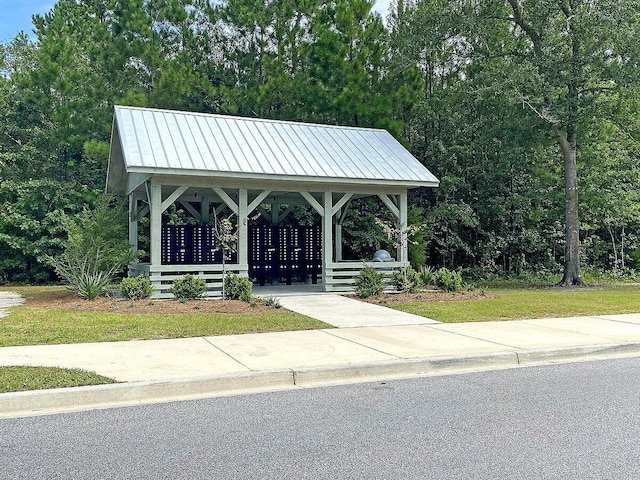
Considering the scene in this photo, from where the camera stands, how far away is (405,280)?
15211mm

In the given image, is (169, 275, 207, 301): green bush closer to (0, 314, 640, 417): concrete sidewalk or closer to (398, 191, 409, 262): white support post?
(0, 314, 640, 417): concrete sidewalk

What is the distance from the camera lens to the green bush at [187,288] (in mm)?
13422

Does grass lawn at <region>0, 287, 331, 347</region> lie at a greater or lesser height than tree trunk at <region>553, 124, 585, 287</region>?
lesser

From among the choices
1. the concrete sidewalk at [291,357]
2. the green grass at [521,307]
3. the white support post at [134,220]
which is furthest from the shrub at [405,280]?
the white support post at [134,220]

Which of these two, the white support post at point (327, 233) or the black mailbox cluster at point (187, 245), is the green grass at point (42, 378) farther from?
the black mailbox cluster at point (187, 245)

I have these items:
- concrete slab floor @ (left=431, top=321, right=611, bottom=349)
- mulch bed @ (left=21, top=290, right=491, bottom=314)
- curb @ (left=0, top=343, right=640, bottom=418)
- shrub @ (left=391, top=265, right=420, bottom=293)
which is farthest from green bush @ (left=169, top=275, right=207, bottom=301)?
curb @ (left=0, top=343, right=640, bottom=418)

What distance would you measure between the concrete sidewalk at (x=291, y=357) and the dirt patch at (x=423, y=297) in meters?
3.80

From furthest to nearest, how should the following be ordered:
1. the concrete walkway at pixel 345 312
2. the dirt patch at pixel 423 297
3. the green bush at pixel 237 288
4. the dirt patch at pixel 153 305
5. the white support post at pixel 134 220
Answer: the white support post at pixel 134 220 → the dirt patch at pixel 423 297 → the green bush at pixel 237 288 → the dirt patch at pixel 153 305 → the concrete walkway at pixel 345 312

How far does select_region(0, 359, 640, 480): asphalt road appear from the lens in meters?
4.10

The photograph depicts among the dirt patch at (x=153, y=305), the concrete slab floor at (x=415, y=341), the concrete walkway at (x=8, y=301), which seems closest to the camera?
the concrete slab floor at (x=415, y=341)

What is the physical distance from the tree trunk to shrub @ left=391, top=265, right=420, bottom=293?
7383mm

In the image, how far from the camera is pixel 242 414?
544 cm

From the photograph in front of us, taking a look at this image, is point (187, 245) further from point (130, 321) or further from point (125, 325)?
point (125, 325)

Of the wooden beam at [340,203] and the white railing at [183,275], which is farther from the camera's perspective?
the wooden beam at [340,203]
